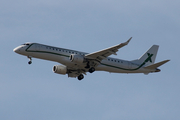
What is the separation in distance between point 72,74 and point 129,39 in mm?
15393

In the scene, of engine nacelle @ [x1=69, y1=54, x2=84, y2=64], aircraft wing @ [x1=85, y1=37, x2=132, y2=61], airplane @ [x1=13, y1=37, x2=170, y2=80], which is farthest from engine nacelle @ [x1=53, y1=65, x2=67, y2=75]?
aircraft wing @ [x1=85, y1=37, x2=132, y2=61]

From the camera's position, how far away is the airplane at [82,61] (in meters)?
50.5

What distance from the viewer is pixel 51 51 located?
50562mm

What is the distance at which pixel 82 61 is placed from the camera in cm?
5094

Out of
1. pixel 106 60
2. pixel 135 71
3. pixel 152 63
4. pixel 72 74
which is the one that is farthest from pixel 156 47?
pixel 72 74

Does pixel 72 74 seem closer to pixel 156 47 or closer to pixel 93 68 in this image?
pixel 93 68

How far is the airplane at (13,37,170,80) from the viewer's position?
5047cm

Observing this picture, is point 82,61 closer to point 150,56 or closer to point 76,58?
point 76,58

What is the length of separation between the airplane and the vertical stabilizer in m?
0.55

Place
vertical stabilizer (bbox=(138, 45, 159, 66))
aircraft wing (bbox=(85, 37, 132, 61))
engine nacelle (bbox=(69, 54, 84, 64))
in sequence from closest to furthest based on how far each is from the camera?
1. aircraft wing (bbox=(85, 37, 132, 61))
2. engine nacelle (bbox=(69, 54, 84, 64))
3. vertical stabilizer (bbox=(138, 45, 159, 66))

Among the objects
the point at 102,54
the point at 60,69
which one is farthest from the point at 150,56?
the point at 60,69

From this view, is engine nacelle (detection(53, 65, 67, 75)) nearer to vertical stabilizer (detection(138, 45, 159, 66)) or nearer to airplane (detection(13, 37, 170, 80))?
airplane (detection(13, 37, 170, 80))

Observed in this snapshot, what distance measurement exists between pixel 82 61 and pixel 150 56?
15.0 metres

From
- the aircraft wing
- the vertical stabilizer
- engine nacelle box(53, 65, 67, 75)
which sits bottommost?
engine nacelle box(53, 65, 67, 75)
